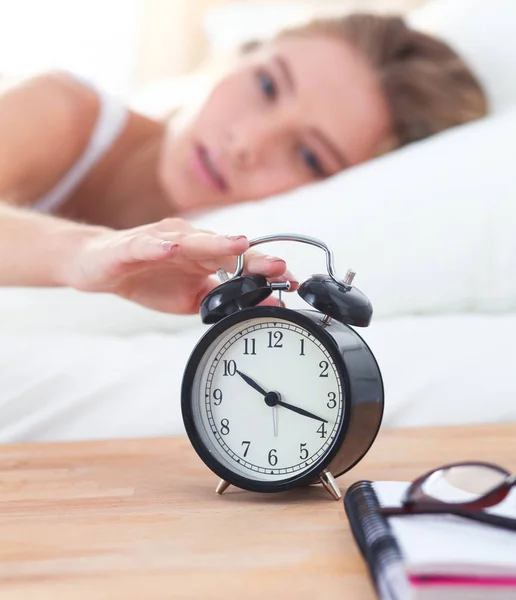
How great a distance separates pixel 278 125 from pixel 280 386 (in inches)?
41.1

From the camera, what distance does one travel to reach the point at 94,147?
6.66 ft

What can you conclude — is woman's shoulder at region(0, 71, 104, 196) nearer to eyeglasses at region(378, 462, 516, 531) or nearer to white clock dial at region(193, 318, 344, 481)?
white clock dial at region(193, 318, 344, 481)

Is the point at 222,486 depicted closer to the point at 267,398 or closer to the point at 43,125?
the point at 267,398

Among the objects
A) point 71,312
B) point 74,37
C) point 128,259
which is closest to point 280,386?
point 128,259

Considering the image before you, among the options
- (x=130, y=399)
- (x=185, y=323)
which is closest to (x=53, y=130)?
(x=185, y=323)

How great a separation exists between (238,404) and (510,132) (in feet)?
3.28

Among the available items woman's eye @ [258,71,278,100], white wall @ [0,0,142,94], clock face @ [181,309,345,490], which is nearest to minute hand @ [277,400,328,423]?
clock face @ [181,309,345,490]

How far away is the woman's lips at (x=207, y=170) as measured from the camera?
1.87 metres

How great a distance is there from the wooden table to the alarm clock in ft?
0.14

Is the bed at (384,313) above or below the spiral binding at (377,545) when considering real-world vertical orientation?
below

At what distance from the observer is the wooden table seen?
63cm

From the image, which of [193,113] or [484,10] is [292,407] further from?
[484,10]

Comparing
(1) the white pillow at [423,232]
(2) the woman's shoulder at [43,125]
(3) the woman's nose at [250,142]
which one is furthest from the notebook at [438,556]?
(2) the woman's shoulder at [43,125]

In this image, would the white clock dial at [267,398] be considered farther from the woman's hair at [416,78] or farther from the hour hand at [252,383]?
the woman's hair at [416,78]
